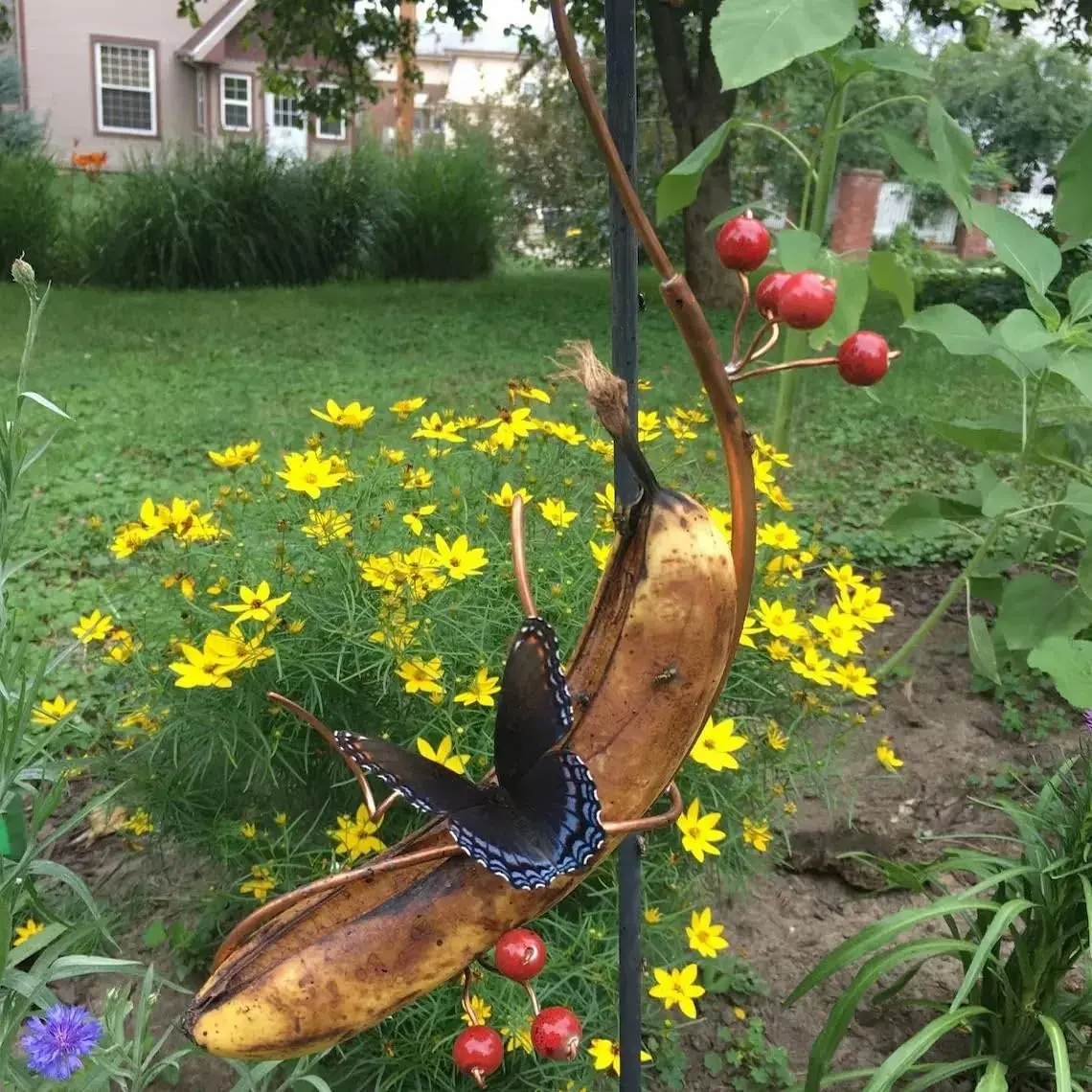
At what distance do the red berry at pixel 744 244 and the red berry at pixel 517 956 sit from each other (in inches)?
19.1

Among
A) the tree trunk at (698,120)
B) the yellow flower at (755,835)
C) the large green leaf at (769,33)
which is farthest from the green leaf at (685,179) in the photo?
the tree trunk at (698,120)

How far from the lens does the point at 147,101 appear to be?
19016 mm

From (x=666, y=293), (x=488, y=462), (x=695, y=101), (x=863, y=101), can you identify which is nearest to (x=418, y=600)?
(x=488, y=462)

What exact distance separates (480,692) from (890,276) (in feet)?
2.91

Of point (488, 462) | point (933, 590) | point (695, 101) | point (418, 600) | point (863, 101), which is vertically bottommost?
point (933, 590)

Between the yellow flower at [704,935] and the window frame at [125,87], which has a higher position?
the window frame at [125,87]

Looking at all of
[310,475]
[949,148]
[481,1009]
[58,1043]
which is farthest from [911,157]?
[58,1043]

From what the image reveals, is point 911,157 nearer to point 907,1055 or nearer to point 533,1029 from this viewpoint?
point 907,1055

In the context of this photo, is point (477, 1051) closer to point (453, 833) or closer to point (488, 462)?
point (453, 833)

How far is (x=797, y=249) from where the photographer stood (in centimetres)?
141

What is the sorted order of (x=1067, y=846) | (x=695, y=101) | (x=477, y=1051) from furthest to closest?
(x=695, y=101), (x=1067, y=846), (x=477, y=1051)

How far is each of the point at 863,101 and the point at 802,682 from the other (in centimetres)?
1221

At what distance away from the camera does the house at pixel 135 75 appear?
17.9 meters

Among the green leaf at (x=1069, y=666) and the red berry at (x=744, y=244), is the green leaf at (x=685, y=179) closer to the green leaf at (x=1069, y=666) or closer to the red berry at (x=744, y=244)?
the red berry at (x=744, y=244)
